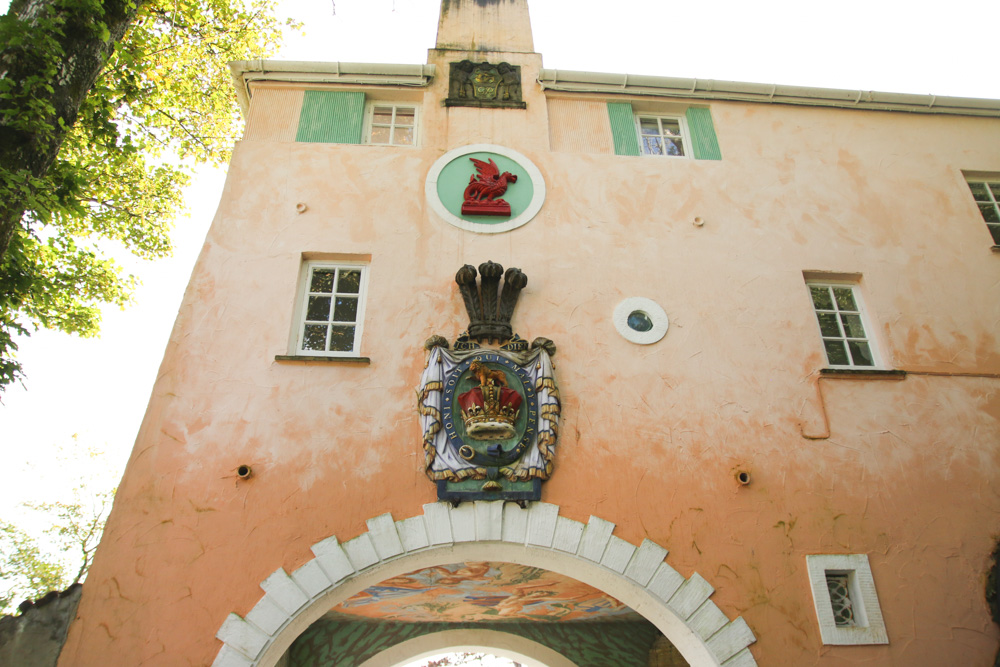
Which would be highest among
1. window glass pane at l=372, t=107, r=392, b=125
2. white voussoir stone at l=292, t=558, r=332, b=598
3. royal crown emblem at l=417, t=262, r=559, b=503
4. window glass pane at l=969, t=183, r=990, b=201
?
window glass pane at l=372, t=107, r=392, b=125

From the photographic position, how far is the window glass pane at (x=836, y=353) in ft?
23.5

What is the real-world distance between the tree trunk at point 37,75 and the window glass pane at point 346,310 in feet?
9.49

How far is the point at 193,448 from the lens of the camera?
6.07 m

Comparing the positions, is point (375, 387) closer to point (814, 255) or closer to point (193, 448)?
point (193, 448)

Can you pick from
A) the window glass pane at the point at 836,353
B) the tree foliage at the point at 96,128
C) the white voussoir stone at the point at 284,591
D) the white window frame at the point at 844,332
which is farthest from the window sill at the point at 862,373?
the tree foliage at the point at 96,128

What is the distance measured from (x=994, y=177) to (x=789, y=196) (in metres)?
3.07

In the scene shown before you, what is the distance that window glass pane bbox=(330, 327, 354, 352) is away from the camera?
6758 mm

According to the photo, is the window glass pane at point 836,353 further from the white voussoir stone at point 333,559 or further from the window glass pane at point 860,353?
the white voussoir stone at point 333,559

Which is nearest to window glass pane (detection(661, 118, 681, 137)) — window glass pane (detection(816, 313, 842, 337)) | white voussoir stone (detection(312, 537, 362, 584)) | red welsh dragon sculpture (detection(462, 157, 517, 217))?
red welsh dragon sculpture (detection(462, 157, 517, 217))

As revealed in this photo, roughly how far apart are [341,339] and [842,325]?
5.47m

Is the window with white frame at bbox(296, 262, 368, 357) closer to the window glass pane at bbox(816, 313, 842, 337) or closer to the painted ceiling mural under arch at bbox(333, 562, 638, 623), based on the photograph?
the painted ceiling mural under arch at bbox(333, 562, 638, 623)

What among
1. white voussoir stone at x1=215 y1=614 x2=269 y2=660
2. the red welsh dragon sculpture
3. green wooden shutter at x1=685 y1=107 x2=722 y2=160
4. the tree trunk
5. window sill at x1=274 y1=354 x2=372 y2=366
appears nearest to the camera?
white voussoir stone at x1=215 y1=614 x2=269 y2=660

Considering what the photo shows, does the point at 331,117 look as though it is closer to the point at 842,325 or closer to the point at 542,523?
the point at 542,523

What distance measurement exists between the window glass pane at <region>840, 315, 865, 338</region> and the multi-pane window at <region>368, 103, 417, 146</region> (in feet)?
17.9
